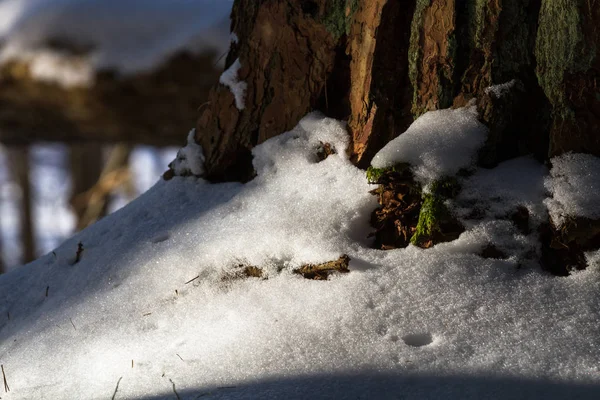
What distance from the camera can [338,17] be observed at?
4.88 ft

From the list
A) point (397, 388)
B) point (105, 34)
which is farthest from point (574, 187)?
point (105, 34)

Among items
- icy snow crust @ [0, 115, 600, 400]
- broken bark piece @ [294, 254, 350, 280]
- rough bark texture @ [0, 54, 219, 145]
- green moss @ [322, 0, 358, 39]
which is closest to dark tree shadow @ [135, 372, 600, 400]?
icy snow crust @ [0, 115, 600, 400]

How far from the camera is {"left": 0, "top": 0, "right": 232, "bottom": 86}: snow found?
3363 mm

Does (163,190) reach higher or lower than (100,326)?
higher

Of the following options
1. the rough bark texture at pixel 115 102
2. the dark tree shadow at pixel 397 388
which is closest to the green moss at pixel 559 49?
the dark tree shadow at pixel 397 388

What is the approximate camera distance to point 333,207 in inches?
52.7

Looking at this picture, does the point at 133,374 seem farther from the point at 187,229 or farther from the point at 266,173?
the point at 266,173

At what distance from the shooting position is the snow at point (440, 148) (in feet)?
4.16

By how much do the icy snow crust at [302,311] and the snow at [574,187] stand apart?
0.04 m

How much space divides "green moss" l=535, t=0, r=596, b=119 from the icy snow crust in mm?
171

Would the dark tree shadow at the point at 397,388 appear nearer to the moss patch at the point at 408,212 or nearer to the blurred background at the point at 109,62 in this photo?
the moss patch at the point at 408,212

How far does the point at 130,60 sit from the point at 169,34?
11.7 inches

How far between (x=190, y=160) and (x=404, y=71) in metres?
0.70

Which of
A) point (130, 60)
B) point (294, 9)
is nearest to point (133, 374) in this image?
point (294, 9)
